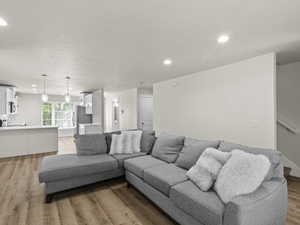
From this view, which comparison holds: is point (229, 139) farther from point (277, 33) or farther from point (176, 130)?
point (277, 33)

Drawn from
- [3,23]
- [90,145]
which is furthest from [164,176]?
[3,23]

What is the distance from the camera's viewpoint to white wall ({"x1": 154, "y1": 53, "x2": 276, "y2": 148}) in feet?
9.74

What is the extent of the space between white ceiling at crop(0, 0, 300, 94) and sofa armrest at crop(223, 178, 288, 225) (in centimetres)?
183

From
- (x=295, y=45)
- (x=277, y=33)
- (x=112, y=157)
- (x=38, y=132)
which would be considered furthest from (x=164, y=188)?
(x=38, y=132)

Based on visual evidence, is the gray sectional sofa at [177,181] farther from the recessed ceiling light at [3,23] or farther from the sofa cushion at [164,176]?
the recessed ceiling light at [3,23]

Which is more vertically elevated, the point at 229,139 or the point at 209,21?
the point at 209,21

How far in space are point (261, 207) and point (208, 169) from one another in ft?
1.78

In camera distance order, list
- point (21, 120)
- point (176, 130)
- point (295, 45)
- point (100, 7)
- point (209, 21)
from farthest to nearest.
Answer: point (21, 120) < point (176, 130) < point (295, 45) < point (209, 21) < point (100, 7)

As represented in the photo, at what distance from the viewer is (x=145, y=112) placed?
7129 millimetres

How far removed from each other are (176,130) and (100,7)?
4054 mm

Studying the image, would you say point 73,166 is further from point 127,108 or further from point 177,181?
point 127,108

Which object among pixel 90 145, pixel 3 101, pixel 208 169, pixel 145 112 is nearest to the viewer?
pixel 208 169

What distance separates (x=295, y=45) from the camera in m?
2.64

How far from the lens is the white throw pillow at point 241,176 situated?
143 centimetres
